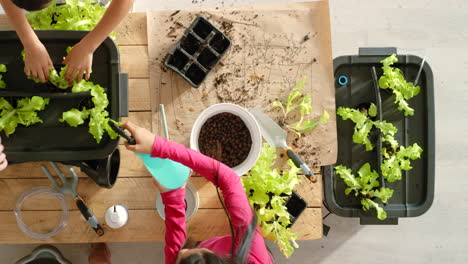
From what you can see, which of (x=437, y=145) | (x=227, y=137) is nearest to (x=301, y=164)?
(x=227, y=137)

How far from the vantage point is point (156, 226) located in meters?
1.09

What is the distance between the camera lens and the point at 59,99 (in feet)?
3.03

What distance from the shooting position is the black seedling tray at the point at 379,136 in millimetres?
1127

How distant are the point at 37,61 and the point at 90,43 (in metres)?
0.13

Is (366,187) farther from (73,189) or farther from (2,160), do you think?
(2,160)

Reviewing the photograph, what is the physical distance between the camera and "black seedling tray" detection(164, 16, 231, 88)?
3.49ft

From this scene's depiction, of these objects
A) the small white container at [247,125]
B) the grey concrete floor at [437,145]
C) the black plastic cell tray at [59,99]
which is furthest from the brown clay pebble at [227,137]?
the grey concrete floor at [437,145]

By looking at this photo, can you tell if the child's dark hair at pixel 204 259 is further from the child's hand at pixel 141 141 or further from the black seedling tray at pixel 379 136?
the black seedling tray at pixel 379 136

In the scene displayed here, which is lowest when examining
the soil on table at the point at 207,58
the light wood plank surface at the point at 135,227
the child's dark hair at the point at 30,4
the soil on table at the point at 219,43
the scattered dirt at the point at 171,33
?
the light wood plank surface at the point at 135,227

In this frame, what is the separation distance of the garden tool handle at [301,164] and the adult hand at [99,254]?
88 centimetres

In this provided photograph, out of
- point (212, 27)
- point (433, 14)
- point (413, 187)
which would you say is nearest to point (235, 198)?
point (212, 27)

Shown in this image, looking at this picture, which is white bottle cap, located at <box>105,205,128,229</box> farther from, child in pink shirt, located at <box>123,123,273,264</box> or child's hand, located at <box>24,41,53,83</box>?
child's hand, located at <box>24,41,53,83</box>

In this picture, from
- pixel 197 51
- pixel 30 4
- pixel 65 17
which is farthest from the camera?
pixel 197 51

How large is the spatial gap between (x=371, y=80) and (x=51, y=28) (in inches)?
38.0
